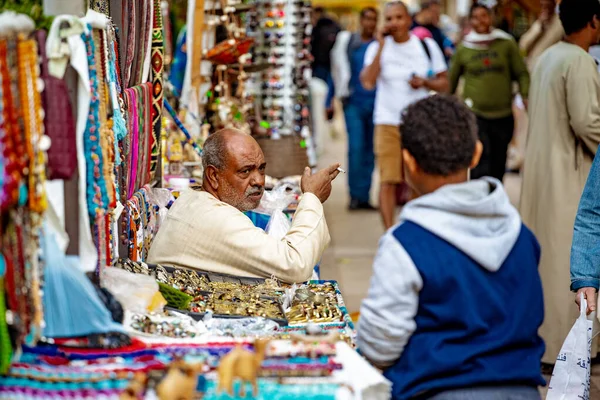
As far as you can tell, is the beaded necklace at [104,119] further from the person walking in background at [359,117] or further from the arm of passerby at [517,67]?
the person walking in background at [359,117]

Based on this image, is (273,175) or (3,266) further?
(273,175)

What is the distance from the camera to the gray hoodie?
2375 mm

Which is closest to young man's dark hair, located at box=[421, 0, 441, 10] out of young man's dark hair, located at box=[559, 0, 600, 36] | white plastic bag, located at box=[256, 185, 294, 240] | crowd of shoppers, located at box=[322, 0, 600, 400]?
crowd of shoppers, located at box=[322, 0, 600, 400]

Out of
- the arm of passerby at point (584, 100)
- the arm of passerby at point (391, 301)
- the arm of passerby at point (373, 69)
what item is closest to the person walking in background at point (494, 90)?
the arm of passerby at point (373, 69)

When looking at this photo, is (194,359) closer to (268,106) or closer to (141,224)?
(141,224)

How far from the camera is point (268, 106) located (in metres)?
7.46

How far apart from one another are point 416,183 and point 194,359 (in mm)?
731

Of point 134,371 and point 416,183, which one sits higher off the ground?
point 416,183

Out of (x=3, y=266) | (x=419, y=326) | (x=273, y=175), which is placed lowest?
(x=273, y=175)

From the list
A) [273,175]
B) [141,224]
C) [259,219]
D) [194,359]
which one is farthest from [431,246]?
[273,175]

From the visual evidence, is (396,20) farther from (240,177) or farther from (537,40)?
(240,177)

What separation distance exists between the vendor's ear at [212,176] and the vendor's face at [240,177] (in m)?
0.01

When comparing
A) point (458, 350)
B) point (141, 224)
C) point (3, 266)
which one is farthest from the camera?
point (141, 224)

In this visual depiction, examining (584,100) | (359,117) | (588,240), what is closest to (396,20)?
(359,117)
